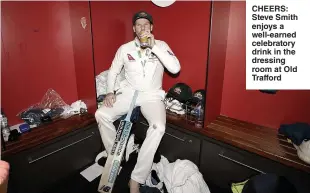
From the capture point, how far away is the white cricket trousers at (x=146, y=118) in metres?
1.75

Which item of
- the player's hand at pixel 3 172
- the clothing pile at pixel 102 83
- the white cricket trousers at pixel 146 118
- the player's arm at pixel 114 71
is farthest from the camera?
the clothing pile at pixel 102 83

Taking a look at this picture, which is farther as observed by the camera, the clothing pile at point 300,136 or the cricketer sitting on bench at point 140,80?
the cricketer sitting on bench at point 140,80

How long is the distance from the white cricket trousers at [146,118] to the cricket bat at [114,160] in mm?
153

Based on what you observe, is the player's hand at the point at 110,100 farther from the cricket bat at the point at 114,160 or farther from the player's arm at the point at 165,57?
the player's arm at the point at 165,57

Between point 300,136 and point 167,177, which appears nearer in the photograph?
point 300,136

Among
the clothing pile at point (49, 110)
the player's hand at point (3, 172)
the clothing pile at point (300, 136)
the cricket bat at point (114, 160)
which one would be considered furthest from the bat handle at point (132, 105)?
the clothing pile at point (300, 136)

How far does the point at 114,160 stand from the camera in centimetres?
181

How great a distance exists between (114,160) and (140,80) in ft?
2.47

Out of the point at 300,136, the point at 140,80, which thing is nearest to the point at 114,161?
the point at 140,80

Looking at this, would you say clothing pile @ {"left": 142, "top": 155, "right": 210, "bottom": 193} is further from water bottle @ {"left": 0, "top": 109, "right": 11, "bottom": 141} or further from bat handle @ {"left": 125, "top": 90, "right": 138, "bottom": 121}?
water bottle @ {"left": 0, "top": 109, "right": 11, "bottom": 141}

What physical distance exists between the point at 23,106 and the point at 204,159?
5.74ft

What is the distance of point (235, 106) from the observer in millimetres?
2143

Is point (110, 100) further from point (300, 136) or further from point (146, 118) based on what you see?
point (300, 136)

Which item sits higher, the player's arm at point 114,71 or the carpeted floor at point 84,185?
the player's arm at point 114,71
